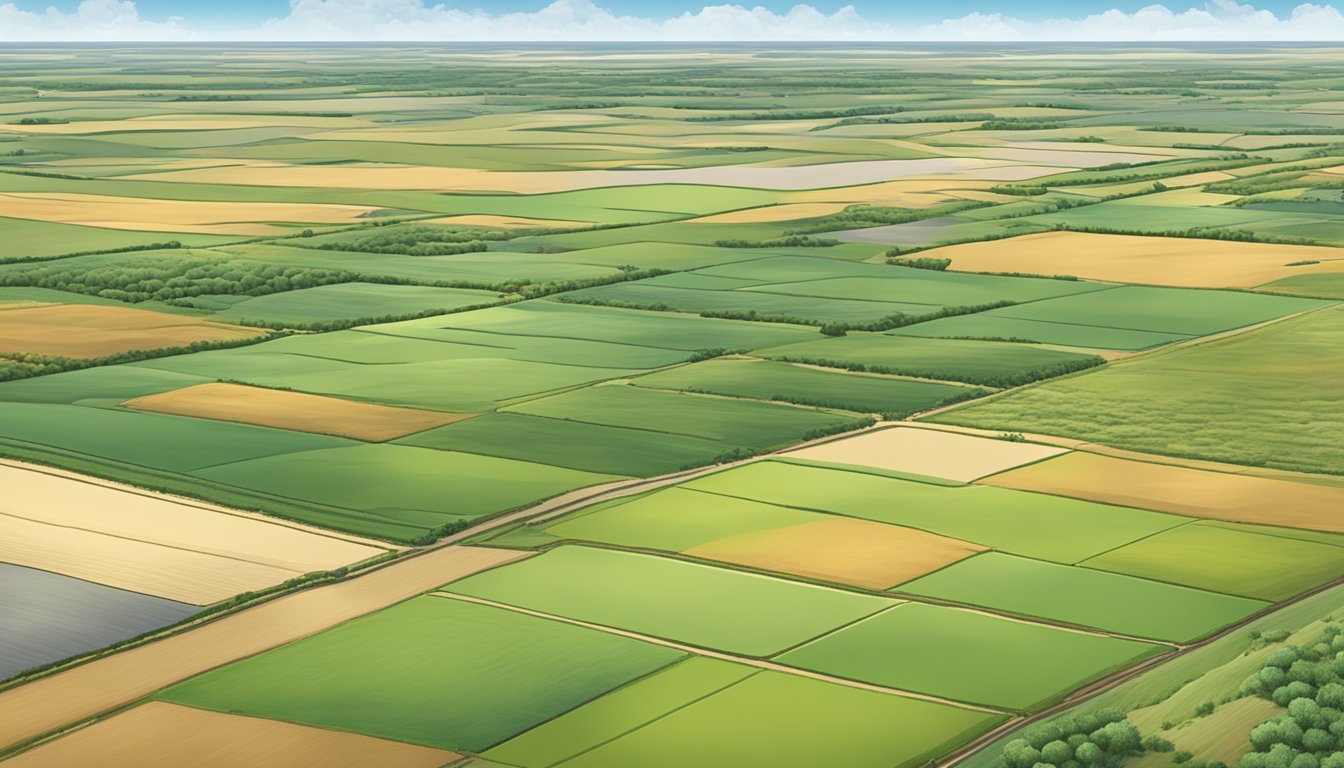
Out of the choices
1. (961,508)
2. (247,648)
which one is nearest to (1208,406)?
(961,508)

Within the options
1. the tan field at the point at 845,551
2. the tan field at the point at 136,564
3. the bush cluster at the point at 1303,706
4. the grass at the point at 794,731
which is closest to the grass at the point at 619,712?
the grass at the point at 794,731

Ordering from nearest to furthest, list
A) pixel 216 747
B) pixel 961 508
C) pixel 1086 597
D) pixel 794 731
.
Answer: pixel 216 747 < pixel 794 731 < pixel 1086 597 < pixel 961 508

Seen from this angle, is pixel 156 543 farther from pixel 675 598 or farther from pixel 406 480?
pixel 675 598

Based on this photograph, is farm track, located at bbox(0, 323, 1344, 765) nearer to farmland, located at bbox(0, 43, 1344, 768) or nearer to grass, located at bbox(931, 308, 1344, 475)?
farmland, located at bbox(0, 43, 1344, 768)

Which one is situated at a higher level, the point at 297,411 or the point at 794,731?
the point at 794,731

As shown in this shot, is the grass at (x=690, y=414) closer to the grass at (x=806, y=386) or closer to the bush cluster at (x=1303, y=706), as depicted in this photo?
the grass at (x=806, y=386)

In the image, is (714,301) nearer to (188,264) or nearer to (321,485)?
(188,264)
